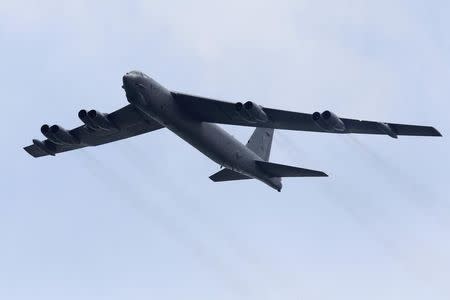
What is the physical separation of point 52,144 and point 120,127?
5489 mm

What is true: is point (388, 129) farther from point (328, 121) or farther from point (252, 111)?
point (252, 111)

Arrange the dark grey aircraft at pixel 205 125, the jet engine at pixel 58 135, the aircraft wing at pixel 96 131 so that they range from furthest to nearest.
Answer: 1. the jet engine at pixel 58 135
2. the aircraft wing at pixel 96 131
3. the dark grey aircraft at pixel 205 125

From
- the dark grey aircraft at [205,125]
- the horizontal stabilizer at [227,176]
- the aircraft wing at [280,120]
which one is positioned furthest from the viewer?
the horizontal stabilizer at [227,176]

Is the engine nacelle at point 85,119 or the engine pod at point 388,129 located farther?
the engine nacelle at point 85,119

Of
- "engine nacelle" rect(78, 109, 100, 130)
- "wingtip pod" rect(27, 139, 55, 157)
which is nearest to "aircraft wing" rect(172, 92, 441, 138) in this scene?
"engine nacelle" rect(78, 109, 100, 130)

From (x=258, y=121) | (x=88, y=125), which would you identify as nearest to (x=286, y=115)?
(x=258, y=121)

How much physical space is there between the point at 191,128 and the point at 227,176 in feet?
20.0

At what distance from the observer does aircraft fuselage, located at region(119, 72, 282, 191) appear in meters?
55.6

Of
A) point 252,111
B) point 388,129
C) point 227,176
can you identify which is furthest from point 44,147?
point 388,129

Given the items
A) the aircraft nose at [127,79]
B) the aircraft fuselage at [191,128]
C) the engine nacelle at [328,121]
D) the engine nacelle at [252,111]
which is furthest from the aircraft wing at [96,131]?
the engine nacelle at [328,121]

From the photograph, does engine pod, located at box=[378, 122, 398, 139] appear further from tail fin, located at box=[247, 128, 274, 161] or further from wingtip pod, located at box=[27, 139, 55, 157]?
wingtip pod, located at box=[27, 139, 55, 157]

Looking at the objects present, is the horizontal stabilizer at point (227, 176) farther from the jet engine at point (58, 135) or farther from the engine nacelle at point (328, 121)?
the engine nacelle at point (328, 121)

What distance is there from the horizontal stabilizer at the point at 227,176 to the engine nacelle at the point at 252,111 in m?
8.15

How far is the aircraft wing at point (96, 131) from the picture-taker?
6022 centimetres
